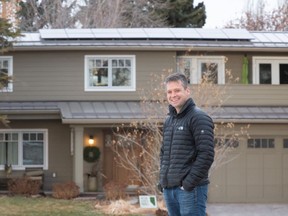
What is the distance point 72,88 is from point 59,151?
2.10m

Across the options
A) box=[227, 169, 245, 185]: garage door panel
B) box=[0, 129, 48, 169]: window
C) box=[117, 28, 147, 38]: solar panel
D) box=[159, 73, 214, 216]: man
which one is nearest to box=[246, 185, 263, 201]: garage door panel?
box=[227, 169, 245, 185]: garage door panel

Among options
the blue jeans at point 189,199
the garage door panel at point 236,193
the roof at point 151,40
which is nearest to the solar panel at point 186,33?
the roof at point 151,40

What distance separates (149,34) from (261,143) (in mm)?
5440

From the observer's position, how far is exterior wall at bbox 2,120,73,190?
62.6 feet

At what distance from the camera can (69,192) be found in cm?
1689

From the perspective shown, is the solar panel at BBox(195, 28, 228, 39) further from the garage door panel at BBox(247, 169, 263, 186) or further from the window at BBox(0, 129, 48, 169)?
the window at BBox(0, 129, 48, 169)

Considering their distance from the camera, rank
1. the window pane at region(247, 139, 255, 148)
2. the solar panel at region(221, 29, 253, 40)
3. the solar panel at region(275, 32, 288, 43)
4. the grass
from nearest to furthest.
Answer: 1. the grass
2. the window pane at region(247, 139, 255, 148)
3. the solar panel at region(221, 29, 253, 40)
4. the solar panel at region(275, 32, 288, 43)

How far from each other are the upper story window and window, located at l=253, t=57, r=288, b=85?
47.0 inches

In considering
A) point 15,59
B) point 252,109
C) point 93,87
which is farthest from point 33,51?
point 252,109

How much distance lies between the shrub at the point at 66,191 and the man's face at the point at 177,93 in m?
12.5

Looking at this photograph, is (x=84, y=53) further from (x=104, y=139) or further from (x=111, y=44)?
(x=104, y=139)

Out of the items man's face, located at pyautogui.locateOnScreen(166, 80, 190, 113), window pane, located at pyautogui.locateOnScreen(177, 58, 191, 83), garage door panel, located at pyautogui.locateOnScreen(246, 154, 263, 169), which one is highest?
window pane, located at pyautogui.locateOnScreen(177, 58, 191, 83)

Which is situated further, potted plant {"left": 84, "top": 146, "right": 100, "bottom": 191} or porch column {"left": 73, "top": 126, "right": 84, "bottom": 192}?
potted plant {"left": 84, "top": 146, "right": 100, "bottom": 191}

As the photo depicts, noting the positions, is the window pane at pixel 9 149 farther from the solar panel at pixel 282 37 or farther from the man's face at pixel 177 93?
the man's face at pixel 177 93
